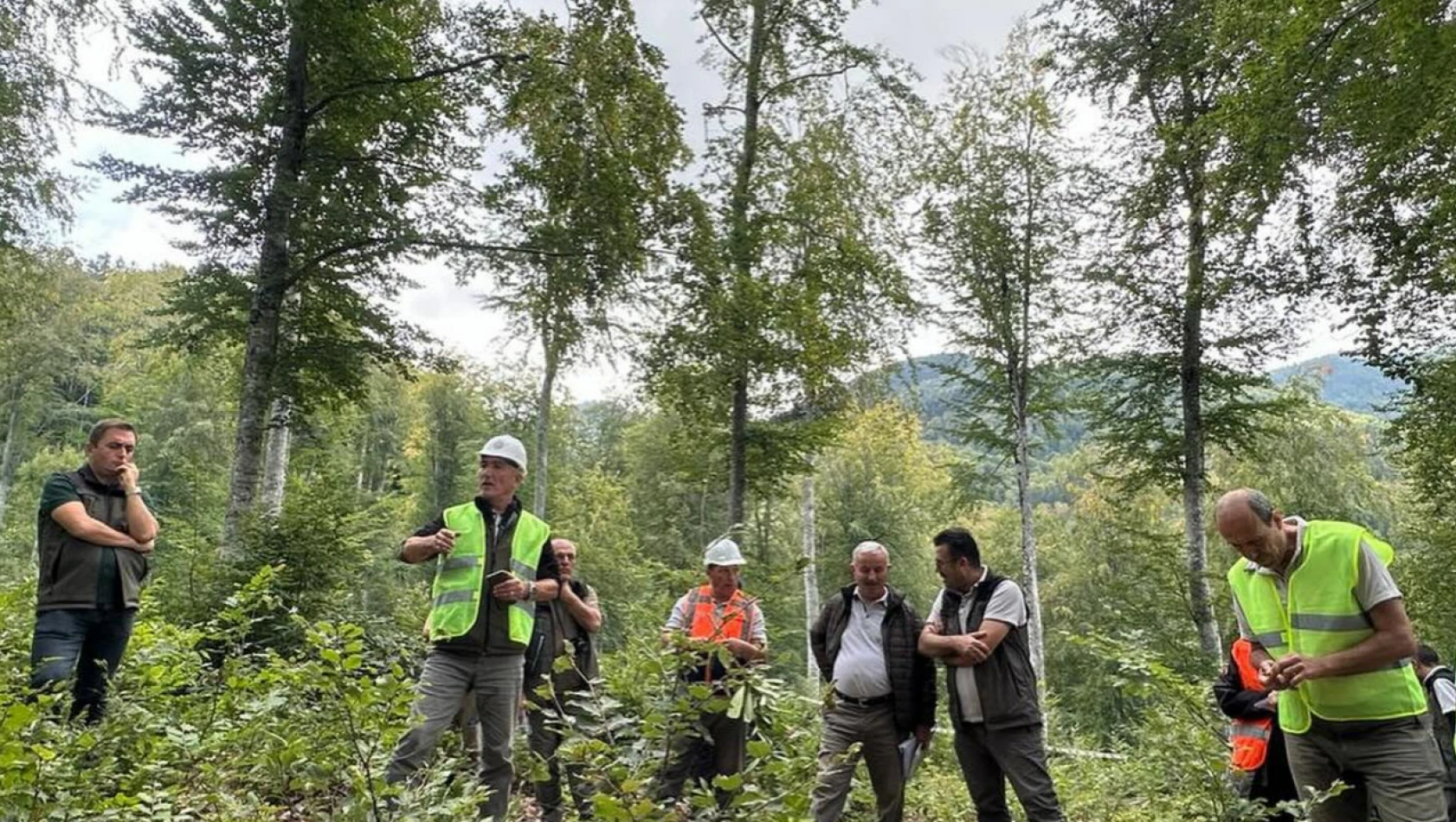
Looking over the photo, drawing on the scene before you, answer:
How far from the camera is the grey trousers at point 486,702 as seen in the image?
3523mm

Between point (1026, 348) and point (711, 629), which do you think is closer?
point (711, 629)

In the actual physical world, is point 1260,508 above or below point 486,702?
above

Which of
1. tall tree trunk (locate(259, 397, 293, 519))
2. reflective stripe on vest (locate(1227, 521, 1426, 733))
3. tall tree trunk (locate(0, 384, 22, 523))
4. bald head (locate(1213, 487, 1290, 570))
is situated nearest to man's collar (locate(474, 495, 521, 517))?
bald head (locate(1213, 487, 1290, 570))

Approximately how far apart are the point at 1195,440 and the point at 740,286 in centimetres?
702

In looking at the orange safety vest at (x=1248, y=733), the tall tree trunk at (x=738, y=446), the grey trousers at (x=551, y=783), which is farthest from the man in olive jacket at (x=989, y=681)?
the tall tree trunk at (x=738, y=446)

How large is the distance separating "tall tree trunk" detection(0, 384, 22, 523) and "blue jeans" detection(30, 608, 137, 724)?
98.8 ft

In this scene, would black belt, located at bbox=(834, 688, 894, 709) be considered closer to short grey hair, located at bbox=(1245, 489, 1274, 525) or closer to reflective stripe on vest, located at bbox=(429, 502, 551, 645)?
reflective stripe on vest, located at bbox=(429, 502, 551, 645)

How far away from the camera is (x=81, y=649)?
142 inches

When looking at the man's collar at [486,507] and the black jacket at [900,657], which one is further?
the black jacket at [900,657]

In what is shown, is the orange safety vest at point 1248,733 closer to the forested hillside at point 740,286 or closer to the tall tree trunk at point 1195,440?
the forested hillside at point 740,286

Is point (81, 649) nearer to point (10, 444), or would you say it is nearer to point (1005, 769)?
point (1005, 769)

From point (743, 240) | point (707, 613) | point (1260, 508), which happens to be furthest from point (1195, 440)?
point (1260, 508)

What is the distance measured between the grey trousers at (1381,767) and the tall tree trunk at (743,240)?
816 centimetres

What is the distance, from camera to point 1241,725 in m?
3.72
